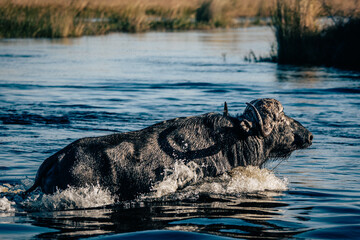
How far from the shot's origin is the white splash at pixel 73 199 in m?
6.11

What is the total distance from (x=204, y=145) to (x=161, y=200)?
735 millimetres

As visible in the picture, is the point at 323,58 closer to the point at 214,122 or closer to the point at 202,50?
the point at 202,50

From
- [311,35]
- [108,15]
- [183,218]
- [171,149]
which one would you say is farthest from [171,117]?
[108,15]

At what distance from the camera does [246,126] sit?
6.84 m

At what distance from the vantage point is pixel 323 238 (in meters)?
5.34

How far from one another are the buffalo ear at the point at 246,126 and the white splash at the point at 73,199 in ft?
5.13

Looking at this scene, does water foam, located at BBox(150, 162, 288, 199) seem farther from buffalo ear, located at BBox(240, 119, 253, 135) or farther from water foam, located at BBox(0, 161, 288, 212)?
buffalo ear, located at BBox(240, 119, 253, 135)

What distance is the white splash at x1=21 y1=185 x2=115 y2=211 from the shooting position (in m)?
6.11

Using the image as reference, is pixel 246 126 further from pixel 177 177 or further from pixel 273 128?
pixel 177 177

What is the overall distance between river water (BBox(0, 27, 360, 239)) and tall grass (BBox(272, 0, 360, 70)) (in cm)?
99

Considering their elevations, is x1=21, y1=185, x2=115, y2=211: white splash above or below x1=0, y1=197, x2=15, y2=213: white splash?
above

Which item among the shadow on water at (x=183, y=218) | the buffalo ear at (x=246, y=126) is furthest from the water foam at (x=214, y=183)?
the buffalo ear at (x=246, y=126)

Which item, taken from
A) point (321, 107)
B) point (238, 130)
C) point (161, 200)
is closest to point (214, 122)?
point (238, 130)

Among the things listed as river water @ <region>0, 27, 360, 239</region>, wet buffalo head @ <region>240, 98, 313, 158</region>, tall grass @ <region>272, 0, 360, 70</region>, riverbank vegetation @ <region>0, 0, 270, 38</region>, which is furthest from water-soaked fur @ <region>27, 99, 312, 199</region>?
riverbank vegetation @ <region>0, 0, 270, 38</region>
